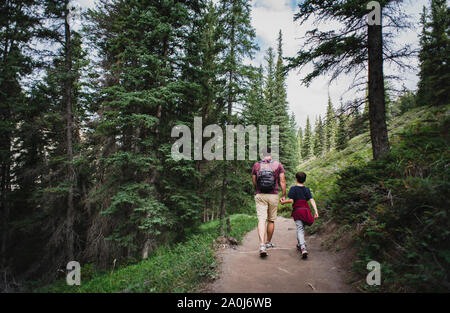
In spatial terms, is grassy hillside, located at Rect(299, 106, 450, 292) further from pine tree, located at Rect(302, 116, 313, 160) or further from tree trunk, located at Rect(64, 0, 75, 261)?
pine tree, located at Rect(302, 116, 313, 160)

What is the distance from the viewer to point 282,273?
366 centimetres

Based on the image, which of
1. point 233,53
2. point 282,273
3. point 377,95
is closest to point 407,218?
point 282,273

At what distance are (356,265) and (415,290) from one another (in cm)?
115

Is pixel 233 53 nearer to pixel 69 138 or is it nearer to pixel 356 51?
pixel 356 51

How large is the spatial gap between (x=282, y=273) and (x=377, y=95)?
6.25m

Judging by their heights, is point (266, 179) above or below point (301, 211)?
above

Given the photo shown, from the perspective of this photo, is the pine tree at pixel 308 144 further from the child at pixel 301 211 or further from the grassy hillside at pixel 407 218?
the child at pixel 301 211

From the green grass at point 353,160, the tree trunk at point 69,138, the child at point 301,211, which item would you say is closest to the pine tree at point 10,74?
the tree trunk at point 69,138

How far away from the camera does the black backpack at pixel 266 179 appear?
456 cm

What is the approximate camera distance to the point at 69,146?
944cm

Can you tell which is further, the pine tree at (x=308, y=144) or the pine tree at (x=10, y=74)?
the pine tree at (x=308, y=144)

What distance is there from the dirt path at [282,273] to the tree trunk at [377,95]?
394 cm
